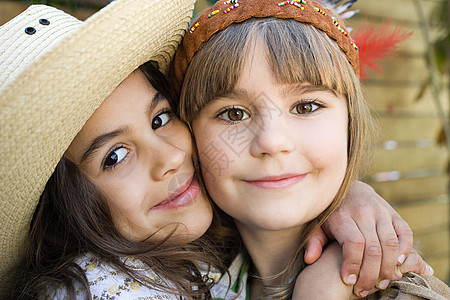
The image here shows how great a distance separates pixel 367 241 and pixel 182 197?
1.75 ft

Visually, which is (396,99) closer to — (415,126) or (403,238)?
(415,126)

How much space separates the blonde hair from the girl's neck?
4cm

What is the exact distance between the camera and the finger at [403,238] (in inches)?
43.1

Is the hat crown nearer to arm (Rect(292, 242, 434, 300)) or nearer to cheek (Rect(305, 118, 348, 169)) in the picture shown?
cheek (Rect(305, 118, 348, 169))

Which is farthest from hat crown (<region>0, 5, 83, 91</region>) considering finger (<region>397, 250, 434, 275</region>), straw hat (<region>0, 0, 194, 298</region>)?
finger (<region>397, 250, 434, 275</region>)

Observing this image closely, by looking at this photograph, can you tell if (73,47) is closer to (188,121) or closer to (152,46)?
(152,46)

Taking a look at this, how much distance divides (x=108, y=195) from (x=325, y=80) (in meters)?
0.67

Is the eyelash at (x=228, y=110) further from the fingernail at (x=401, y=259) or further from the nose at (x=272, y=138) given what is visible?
the fingernail at (x=401, y=259)

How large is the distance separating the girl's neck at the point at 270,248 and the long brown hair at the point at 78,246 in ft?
0.59

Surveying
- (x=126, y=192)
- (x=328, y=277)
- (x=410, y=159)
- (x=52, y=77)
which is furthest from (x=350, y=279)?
(x=410, y=159)

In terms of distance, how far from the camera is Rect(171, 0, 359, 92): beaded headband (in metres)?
1.16

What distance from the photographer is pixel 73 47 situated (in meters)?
0.89

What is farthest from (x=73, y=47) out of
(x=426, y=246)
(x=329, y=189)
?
(x=426, y=246)

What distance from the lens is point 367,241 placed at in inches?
43.6
